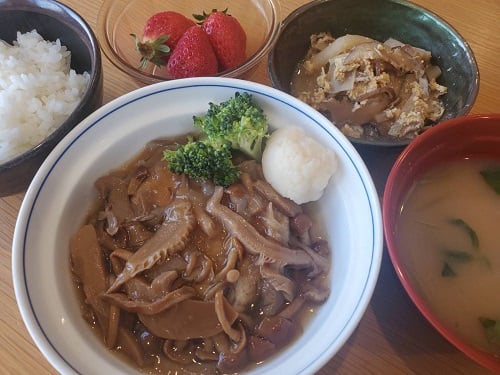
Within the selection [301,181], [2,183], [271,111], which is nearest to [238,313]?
[301,181]

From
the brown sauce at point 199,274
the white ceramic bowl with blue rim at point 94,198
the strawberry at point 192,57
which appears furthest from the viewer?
the strawberry at point 192,57

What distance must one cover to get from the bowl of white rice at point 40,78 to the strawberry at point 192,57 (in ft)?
1.05

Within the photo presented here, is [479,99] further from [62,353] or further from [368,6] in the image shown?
[62,353]

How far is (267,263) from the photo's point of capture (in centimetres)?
149

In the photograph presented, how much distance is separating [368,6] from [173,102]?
109 cm

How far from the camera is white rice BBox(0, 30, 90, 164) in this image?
1.80 metres

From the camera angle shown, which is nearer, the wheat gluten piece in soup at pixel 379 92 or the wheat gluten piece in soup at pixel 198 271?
the wheat gluten piece in soup at pixel 198 271

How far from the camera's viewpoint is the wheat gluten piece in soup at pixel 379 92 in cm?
197

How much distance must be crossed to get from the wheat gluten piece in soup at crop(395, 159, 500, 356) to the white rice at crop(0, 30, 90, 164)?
139 cm

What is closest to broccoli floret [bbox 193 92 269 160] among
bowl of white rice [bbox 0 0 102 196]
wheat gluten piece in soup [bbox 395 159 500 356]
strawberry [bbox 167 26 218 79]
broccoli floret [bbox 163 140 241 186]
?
broccoli floret [bbox 163 140 241 186]

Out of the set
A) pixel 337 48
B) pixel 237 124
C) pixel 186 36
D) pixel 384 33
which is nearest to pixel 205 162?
pixel 237 124

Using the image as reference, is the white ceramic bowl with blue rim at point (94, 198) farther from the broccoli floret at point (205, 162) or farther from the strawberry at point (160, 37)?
the strawberry at point (160, 37)

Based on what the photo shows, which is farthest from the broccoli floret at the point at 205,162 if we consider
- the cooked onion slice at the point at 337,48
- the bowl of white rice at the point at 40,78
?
the cooked onion slice at the point at 337,48

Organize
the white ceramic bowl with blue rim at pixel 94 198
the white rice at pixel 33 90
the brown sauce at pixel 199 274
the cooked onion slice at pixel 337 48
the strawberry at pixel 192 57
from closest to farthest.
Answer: the white ceramic bowl with blue rim at pixel 94 198 < the brown sauce at pixel 199 274 < the white rice at pixel 33 90 < the strawberry at pixel 192 57 < the cooked onion slice at pixel 337 48
